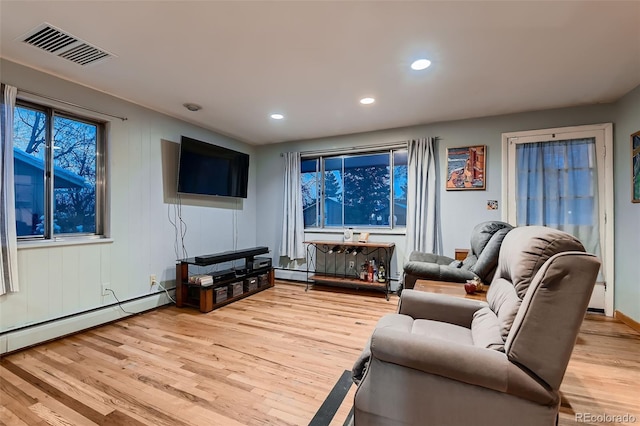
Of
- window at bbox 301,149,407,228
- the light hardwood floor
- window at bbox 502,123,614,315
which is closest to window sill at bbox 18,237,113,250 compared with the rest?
the light hardwood floor

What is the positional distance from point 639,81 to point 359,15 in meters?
2.99

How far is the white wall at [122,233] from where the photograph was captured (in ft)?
8.06

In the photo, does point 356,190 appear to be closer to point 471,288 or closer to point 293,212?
point 293,212

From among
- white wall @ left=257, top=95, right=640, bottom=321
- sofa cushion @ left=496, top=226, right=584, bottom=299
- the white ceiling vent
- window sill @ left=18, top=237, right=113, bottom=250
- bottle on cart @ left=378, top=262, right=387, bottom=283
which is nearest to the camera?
sofa cushion @ left=496, top=226, right=584, bottom=299

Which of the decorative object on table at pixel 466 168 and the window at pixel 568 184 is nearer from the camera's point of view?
the window at pixel 568 184

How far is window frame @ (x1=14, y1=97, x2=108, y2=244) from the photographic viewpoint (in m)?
2.61

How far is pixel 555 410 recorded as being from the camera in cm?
102

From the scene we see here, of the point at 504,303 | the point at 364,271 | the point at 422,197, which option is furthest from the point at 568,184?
the point at 504,303

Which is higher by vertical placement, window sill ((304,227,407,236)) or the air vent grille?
the air vent grille

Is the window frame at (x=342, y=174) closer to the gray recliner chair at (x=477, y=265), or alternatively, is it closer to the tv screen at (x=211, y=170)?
the tv screen at (x=211, y=170)

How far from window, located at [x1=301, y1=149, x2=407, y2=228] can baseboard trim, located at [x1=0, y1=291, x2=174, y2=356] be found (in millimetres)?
2693

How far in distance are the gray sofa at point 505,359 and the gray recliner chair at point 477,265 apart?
934mm

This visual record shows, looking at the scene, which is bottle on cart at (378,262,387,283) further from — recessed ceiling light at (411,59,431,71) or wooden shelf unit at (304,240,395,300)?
recessed ceiling light at (411,59,431,71)

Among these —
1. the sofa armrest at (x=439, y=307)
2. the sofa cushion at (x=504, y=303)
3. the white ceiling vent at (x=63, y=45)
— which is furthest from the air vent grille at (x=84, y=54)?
the sofa cushion at (x=504, y=303)
